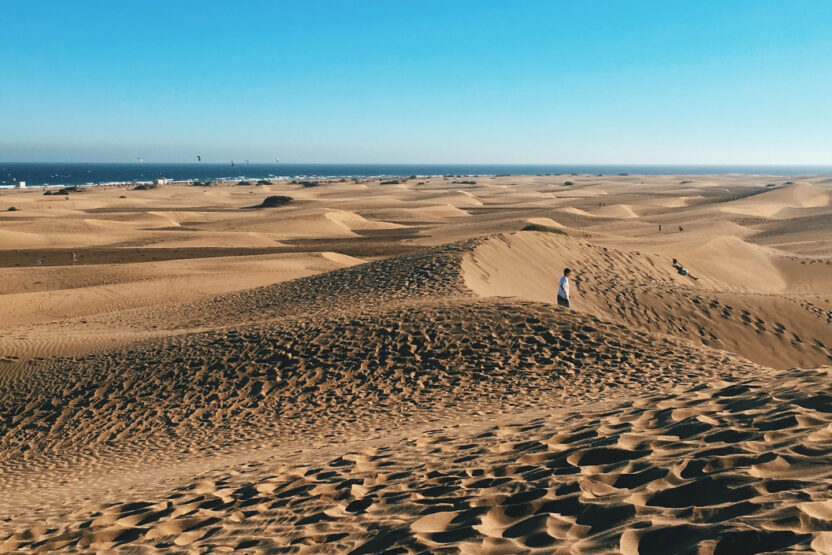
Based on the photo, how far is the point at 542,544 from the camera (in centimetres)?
417

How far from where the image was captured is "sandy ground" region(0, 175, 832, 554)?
468cm

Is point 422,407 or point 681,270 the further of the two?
point 681,270

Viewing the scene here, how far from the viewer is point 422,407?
1029 cm

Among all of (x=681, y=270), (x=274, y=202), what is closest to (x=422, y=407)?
(x=681, y=270)

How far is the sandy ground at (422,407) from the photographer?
4.68 meters

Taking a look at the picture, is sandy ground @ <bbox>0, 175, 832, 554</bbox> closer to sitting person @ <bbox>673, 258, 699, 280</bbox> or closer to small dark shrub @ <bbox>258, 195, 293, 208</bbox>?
sitting person @ <bbox>673, 258, 699, 280</bbox>

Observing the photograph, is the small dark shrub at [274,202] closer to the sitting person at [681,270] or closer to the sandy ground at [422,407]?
the sandy ground at [422,407]

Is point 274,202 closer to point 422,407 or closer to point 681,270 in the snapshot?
point 681,270

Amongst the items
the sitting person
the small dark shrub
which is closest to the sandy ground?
the sitting person

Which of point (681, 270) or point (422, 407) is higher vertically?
point (681, 270)

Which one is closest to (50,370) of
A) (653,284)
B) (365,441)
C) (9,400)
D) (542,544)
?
(9,400)

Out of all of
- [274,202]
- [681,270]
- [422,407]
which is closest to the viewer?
[422,407]

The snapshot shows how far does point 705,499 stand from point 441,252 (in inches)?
634

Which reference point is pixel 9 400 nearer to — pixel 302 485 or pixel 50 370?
pixel 50 370
